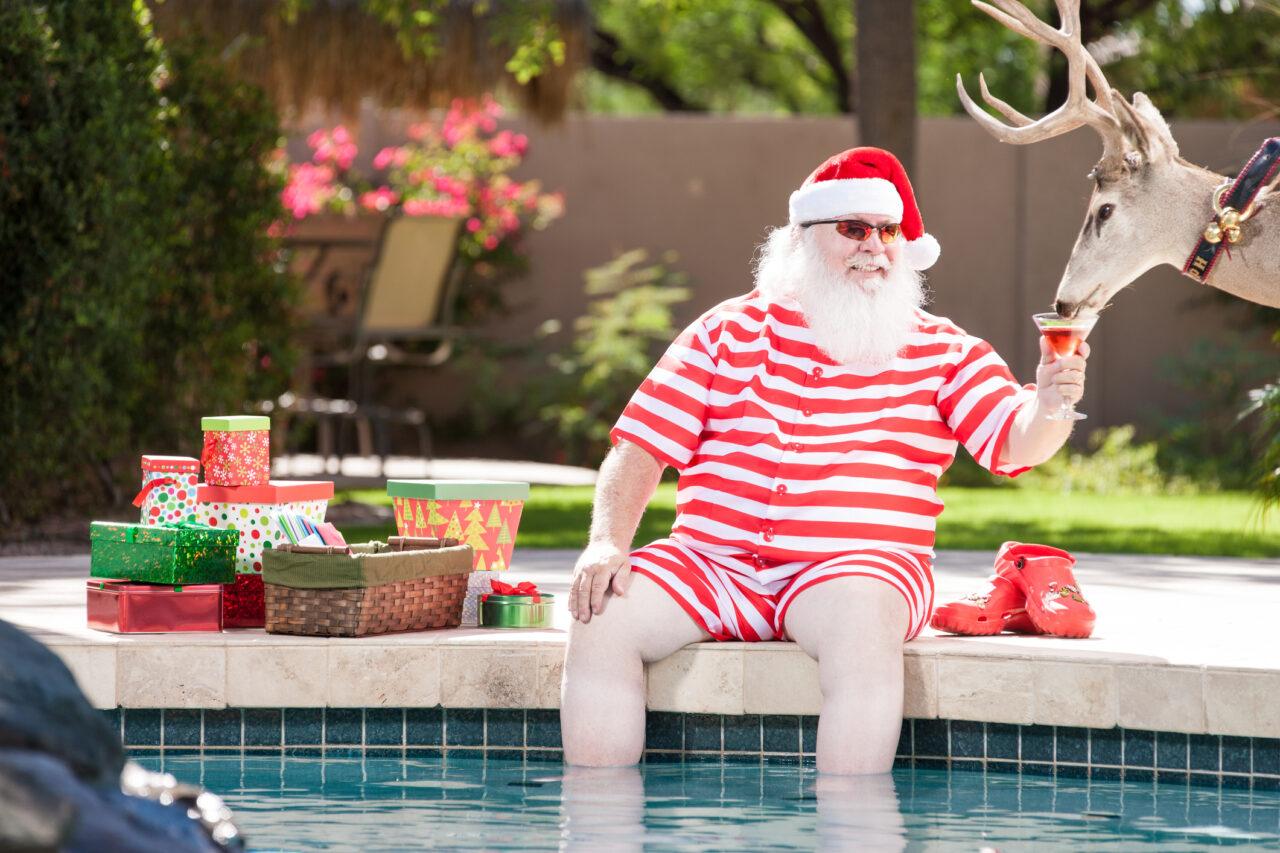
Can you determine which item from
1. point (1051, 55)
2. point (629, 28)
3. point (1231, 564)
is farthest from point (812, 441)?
point (629, 28)

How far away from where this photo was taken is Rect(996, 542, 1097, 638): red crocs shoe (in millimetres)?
→ 3793

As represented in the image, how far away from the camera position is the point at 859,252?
12.2 feet

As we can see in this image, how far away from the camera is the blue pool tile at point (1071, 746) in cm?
354

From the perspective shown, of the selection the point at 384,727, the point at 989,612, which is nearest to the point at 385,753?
the point at 384,727

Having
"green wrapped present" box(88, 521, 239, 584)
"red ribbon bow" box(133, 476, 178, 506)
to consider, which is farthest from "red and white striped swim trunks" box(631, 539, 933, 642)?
"red ribbon bow" box(133, 476, 178, 506)

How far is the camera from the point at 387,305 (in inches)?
345

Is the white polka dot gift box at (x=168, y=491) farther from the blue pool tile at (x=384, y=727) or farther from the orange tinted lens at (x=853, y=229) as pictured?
the orange tinted lens at (x=853, y=229)

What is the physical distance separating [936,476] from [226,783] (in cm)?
171

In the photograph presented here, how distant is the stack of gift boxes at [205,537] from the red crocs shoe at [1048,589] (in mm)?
1644

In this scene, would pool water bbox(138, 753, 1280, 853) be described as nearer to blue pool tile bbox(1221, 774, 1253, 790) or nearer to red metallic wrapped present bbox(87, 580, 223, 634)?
blue pool tile bbox(1221, 774, 1253, 790)

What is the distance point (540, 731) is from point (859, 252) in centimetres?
133

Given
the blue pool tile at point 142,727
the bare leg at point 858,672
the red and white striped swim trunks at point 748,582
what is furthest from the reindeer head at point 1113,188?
the blue pool tile at point 142,727

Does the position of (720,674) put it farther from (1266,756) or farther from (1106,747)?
(1266,756)

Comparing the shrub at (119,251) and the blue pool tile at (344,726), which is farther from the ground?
the shrub at (119,251)
